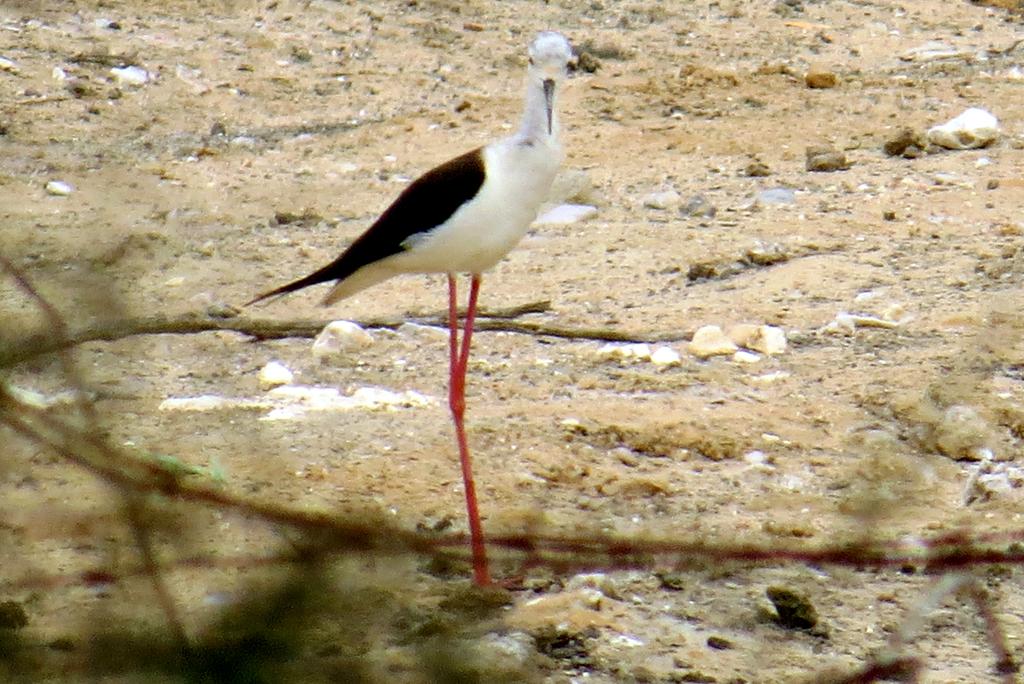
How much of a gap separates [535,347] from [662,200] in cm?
160

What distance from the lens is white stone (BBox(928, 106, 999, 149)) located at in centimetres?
693

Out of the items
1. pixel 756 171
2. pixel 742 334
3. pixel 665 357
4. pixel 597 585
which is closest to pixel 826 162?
pixel 756 171

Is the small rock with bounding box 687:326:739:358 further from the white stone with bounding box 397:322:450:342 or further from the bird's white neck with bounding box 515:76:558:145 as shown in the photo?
the bird's white neck with bounding box 515:76:558:145

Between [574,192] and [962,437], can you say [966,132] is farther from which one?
[962,437]

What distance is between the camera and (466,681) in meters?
1.24

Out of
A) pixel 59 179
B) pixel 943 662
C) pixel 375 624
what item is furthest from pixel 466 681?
pixel 59 179

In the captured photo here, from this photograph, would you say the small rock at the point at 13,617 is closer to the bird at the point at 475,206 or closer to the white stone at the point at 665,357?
the bird at the point at 475,206

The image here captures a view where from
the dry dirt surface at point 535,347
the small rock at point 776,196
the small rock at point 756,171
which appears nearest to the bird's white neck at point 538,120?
the dry dirt surface at point 535,347

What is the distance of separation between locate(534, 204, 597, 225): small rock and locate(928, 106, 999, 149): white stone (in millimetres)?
1652

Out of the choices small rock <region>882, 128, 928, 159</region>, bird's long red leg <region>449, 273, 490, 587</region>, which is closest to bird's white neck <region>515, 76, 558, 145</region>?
bird's long red leg <region>449, 273, 490, 587</region>

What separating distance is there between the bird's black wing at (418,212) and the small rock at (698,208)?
8.19ft

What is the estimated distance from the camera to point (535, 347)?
16.5 feet

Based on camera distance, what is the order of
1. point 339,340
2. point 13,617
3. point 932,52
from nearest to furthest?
point 13,617, point 339,340, point 932,52

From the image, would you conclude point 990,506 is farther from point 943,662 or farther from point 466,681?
point 466,681
